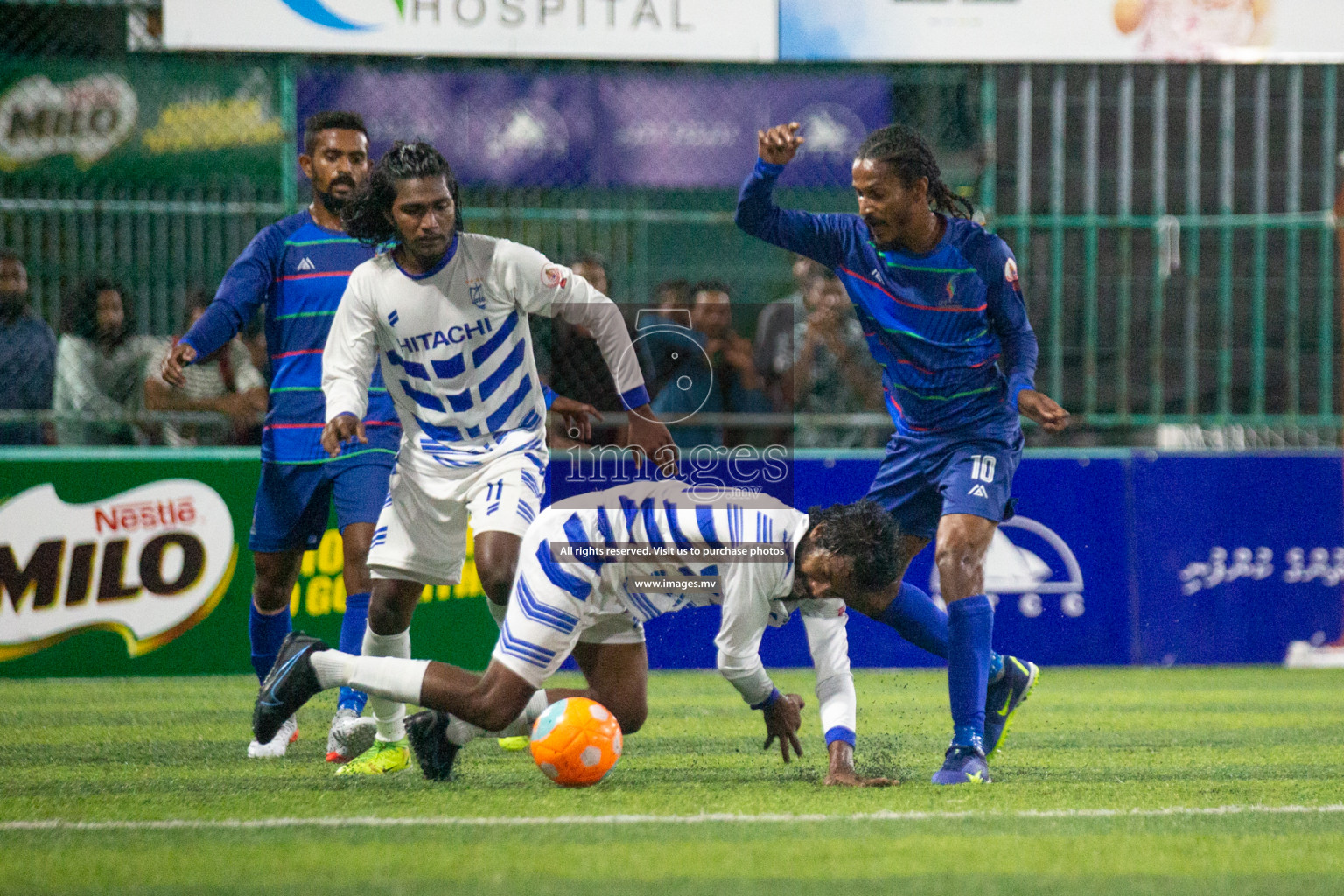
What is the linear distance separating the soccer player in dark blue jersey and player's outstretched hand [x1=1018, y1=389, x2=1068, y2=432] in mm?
170

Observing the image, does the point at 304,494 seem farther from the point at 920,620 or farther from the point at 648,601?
the point at 920,620

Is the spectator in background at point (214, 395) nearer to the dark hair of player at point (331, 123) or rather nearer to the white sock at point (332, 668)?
the dark hair of player at point (331, 123)

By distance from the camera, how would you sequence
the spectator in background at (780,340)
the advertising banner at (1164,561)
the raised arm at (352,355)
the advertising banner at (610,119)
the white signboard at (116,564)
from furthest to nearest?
1. the advertising banner at (610,119)
2. the advertising banner at (1164,561)
3. the spectator in background at (780,340)
4. the white signboard at (116,564)
5. the raised arm at (352,355)

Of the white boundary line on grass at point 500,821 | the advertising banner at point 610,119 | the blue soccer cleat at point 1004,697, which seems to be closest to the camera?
the white boundary line on grass at point 500,821

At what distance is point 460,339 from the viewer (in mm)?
5305

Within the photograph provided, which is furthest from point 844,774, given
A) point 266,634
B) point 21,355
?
point 21,355

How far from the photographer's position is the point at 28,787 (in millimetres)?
4836

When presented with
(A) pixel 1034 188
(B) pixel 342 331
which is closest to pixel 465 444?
(B) pixel 342 331

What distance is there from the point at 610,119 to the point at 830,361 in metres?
2.36

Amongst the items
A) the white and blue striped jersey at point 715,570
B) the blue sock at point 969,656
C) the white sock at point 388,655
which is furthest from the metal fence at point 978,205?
the white and blue striped jersey at point 715,570

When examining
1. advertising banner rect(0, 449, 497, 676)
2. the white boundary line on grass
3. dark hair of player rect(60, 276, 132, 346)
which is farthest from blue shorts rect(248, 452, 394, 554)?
dark hair of player rect(60, 276, 132, 346)

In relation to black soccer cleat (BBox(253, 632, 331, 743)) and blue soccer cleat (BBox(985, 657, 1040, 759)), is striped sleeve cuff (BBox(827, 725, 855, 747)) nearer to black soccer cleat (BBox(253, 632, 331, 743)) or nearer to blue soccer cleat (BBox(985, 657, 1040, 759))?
blue soccer cleat (BBox(985, 657, 1040, 759))

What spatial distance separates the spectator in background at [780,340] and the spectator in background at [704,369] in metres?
0.07

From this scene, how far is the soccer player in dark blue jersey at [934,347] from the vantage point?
5.30m
